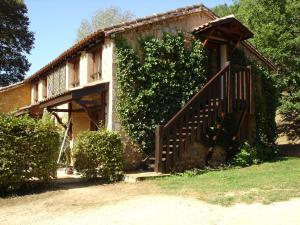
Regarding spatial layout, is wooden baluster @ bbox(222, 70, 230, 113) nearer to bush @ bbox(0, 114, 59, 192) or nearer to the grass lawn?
the grass lawn

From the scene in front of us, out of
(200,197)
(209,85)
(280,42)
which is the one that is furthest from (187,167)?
(280,42)

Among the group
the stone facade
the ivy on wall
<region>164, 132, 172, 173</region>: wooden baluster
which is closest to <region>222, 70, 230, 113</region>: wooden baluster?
the ivy on wall

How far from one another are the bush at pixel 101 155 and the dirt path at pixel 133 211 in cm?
192

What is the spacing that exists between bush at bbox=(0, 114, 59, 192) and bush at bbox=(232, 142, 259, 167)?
7.13 meters

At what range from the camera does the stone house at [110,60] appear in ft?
45.9

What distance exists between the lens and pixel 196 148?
15250 millimetres

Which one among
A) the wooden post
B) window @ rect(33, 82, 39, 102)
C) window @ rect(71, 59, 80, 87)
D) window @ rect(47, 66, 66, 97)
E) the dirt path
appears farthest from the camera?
window @ rect(33, 82, 39, 102)

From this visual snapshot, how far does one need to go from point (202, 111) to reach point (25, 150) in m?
6.47

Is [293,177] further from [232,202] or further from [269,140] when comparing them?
[269,140]

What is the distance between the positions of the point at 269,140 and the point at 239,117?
232 centimetres

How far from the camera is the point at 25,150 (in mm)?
10852

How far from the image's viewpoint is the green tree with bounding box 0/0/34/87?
38.3 m

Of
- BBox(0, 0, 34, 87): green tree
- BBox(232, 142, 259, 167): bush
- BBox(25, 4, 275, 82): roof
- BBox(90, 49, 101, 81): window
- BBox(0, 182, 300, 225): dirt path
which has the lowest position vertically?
BBox(0, 182, 300, 225): dirt path

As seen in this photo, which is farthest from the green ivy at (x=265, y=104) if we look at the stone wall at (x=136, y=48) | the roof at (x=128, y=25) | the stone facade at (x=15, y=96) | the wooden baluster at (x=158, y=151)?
the stone facade at (x=15, y=96)
